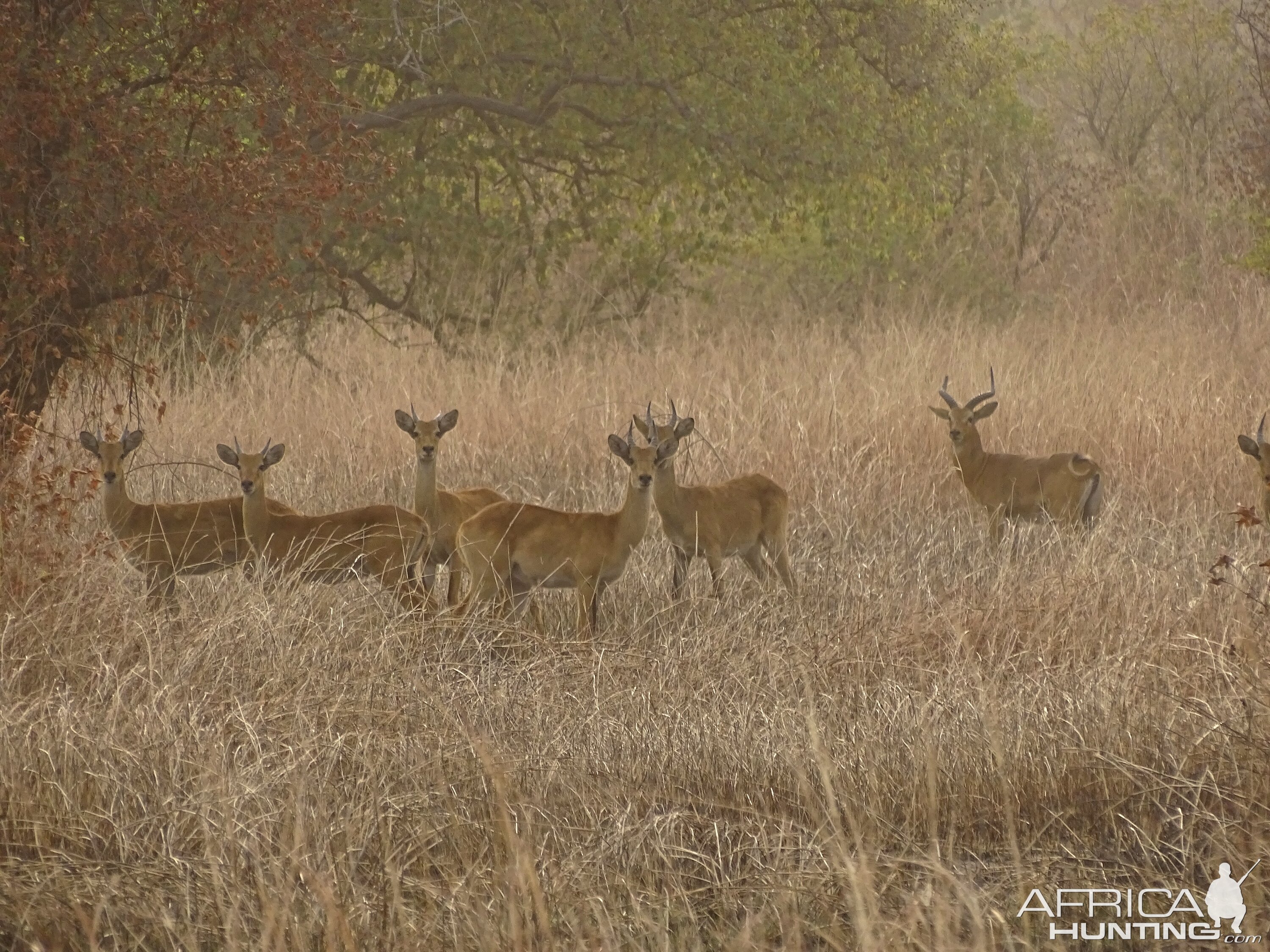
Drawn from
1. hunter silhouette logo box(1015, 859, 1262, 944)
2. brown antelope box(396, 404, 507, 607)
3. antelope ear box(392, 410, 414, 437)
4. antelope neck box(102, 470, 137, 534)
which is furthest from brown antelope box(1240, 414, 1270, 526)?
antelope neck box(102, 470, 137, 534)

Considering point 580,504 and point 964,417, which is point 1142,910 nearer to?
point 964,417

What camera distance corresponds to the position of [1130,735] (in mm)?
4938

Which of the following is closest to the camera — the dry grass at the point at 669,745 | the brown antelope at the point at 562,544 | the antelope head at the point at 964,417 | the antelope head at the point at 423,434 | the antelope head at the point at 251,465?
the dry grass at the point at 669,745

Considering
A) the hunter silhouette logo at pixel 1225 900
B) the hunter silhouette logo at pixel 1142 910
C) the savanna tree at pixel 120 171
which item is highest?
the savanna tree at pixel 120 171

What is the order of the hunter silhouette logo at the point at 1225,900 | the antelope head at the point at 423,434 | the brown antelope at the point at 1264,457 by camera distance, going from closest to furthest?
the hunter silhouette logo at the point at 1225,900 → the antelope head at the point at 423,434 → the brown antelope at the point at 1264,457

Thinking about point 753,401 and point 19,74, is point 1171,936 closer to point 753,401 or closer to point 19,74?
point 19,74

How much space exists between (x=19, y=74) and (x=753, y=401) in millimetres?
5463

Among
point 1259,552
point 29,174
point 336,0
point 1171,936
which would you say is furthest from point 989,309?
point 1171,936

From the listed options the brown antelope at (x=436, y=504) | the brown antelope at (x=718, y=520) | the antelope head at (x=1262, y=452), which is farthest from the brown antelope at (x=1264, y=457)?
the brown antelope at (x=436, y=504)

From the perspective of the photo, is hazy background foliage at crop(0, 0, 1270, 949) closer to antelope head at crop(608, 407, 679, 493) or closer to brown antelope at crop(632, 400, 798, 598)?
brown antelope at crop(632, 400, 798, 598)

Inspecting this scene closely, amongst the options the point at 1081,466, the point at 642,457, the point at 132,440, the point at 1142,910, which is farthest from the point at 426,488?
the point at 1142,910

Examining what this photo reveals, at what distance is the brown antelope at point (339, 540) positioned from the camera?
737cm

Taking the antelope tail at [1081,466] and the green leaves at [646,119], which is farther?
the green leaves at [646,119]

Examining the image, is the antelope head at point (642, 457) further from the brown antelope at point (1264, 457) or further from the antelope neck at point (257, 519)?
the brown antelope at point (1264, 457)
